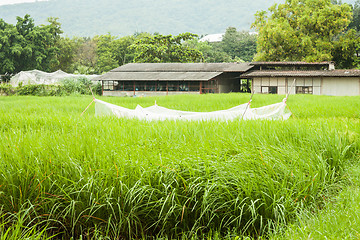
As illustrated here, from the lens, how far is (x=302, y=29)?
30031 millimetres

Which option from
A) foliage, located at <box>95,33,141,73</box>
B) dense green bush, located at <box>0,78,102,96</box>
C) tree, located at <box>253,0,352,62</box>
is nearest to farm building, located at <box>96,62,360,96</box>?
tree, located at <box>253,0,352,62</box>

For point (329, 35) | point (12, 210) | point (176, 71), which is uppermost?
point (329, 35)

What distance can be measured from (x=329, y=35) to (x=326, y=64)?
3.95 metres

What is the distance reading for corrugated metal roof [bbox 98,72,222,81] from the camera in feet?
94.4

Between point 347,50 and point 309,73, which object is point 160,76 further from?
point 347,50

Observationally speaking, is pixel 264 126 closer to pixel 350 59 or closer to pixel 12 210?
pixel 12 210

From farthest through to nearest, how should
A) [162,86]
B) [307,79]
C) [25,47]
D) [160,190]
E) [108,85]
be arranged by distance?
[25,47]
[108,85]
[162,86]
[307,79]
[160,190]

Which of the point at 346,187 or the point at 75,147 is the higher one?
the point at 75,147

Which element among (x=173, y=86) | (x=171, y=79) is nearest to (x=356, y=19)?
(x=173, y=86)

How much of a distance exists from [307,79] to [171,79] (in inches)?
393

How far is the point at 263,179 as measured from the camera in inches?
111

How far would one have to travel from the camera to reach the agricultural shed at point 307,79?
26.1 metres

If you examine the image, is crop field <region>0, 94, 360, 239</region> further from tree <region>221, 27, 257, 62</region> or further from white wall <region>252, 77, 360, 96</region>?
tree <region>221, 27, 257, 62</region>

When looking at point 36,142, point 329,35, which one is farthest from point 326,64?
point 36,142
